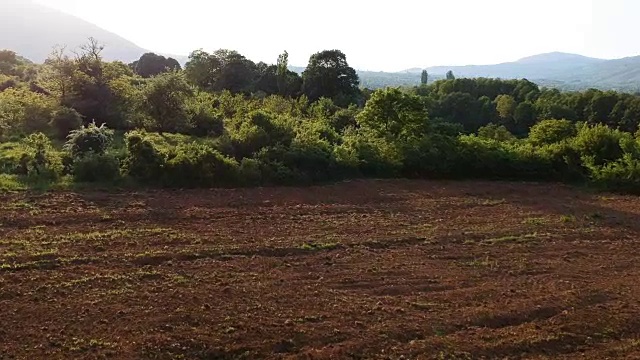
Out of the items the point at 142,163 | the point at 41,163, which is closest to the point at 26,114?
the point at 41,163

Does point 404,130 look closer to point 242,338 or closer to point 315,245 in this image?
point 315,245

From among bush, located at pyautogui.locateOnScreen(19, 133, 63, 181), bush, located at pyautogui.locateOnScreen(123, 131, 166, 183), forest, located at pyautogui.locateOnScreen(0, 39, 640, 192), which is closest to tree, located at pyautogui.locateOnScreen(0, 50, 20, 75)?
forest, located at pyautogui.locateOnScreen(0, 39, 640, 192)

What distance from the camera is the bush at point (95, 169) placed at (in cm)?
1418

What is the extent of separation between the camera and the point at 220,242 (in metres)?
10.6

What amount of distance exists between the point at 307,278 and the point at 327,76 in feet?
111

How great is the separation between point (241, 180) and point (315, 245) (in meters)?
5.25

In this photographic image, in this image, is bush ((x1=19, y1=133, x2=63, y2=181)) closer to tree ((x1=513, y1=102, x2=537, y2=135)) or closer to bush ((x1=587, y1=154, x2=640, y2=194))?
bush ((x1=587, y1=154, x2=640, y2=194))

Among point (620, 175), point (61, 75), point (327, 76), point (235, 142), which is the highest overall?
point (327, 76)

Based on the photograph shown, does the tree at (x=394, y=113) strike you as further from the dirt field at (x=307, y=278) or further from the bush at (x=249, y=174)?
the dirt field at (x=307, y=278)

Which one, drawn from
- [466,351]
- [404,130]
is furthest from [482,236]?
[404,130]

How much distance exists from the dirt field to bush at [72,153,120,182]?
1219 millimetres

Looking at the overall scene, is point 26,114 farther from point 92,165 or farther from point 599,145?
point 599,145

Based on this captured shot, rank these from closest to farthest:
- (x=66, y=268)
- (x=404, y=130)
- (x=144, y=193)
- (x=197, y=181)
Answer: (x=66, y=268) → (x=144, y=193) → (x=197, y=181) → (x=404, y=130)

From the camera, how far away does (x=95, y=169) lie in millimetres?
14242
